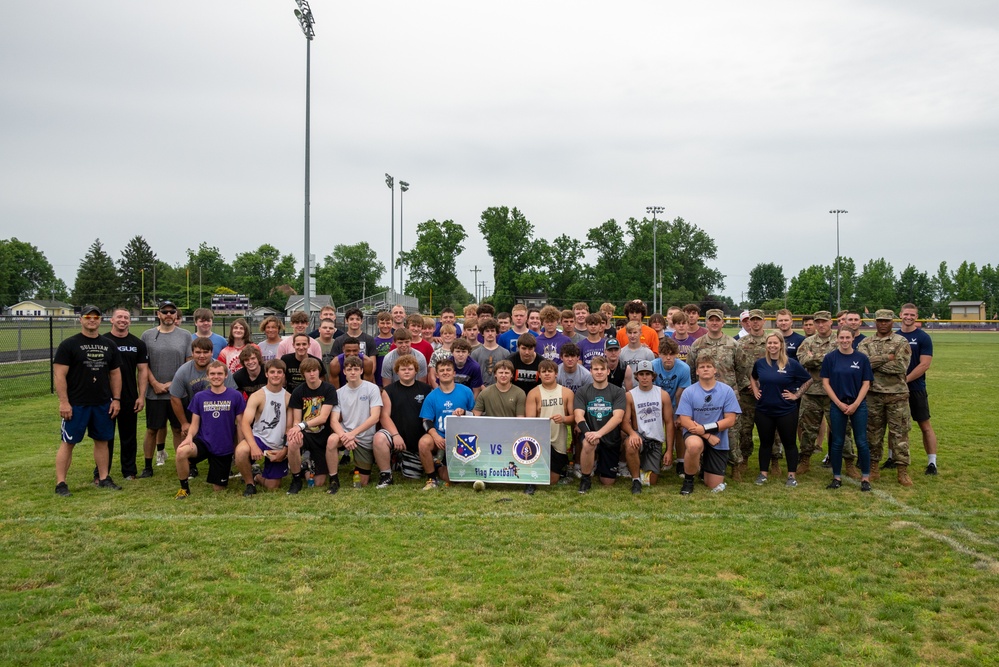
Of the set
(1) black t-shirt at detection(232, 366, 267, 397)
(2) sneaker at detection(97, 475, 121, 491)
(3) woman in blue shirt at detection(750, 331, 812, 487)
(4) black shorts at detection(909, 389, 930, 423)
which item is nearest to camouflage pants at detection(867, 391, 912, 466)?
(4) black shorts at detection(909, 389, 930, 423)

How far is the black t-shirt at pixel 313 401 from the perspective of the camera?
7.22 m

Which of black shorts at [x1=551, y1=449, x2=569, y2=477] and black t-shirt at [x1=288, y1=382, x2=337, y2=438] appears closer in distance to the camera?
black t-shirt at [x1=288, y1=382, x2=337, y2=438]

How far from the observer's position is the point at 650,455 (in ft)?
23.9

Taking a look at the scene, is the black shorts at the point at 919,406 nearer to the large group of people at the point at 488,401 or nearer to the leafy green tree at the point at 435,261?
the large group of people at the point at 488,401

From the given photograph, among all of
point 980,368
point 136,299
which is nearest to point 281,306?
point 136,299

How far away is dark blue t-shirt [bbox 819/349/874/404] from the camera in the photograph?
7320mm

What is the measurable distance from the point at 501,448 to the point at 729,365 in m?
2.80

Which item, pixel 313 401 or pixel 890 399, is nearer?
pixel 313 401

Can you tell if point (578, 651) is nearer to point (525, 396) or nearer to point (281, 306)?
point (525, 396)

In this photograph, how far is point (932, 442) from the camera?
7820 mm

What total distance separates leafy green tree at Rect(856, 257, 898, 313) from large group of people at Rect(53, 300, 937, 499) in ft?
275

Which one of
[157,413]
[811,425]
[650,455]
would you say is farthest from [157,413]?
[811,425]

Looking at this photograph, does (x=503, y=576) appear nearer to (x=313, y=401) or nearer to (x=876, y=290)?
(x=313, y=401)

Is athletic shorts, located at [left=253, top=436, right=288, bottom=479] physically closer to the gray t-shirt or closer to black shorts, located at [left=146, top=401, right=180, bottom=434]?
black shorts, located at [left=146, top=401, right=180, bottom=434]
